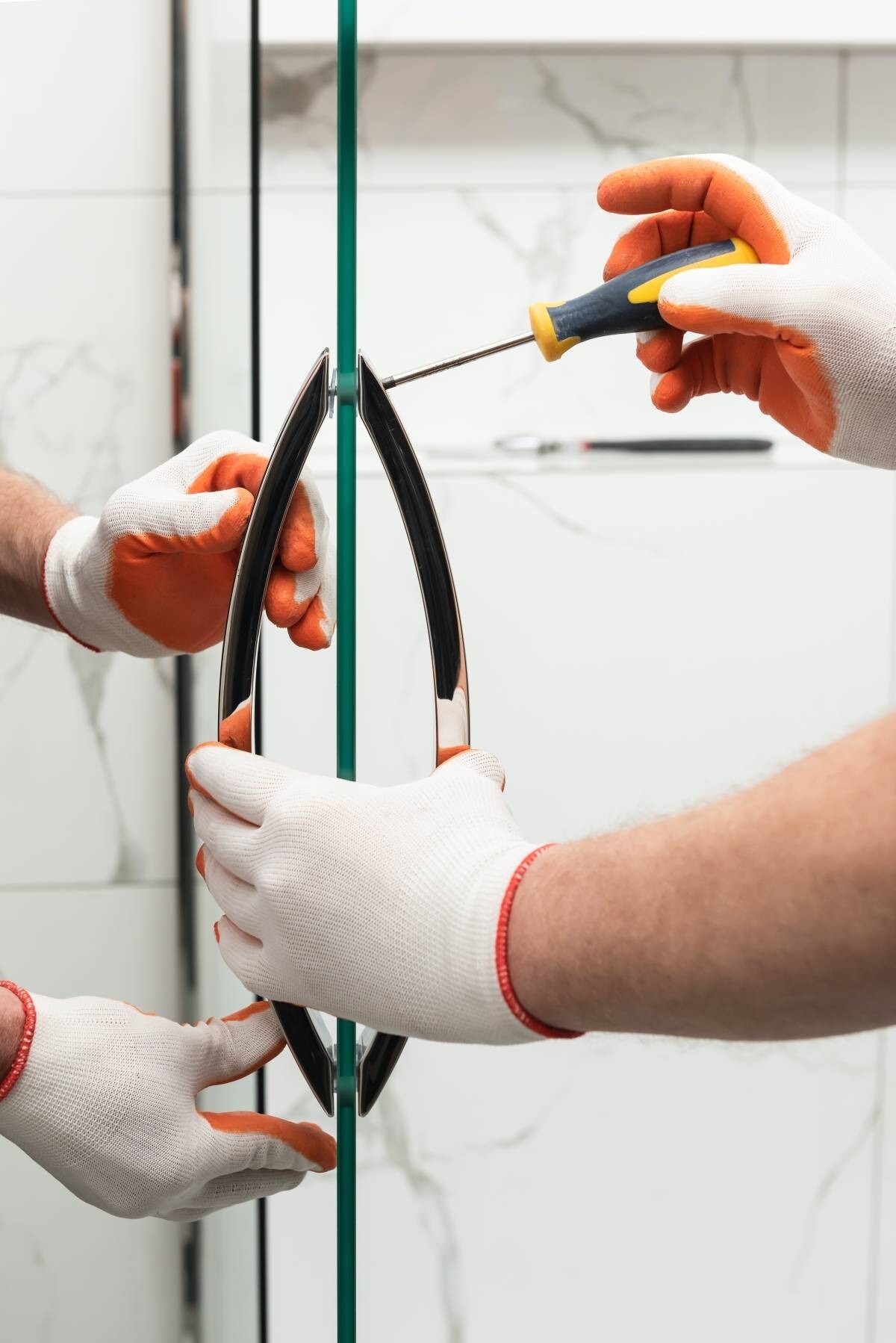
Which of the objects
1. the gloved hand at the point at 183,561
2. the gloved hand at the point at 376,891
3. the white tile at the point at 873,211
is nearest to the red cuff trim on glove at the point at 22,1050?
the gloved hand at the point at 376,891

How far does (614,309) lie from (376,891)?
0.33m

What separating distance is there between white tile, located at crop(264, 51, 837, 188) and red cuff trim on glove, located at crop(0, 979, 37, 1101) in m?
0.70

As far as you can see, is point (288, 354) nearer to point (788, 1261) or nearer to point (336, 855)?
point (336, 855)

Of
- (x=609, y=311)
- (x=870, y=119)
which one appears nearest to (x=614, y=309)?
(x=609, y=311)

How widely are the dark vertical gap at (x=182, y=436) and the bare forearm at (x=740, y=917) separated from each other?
0.52 meters

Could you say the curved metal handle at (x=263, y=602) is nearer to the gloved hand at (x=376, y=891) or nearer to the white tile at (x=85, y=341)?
the gloved hand at (x=376, y=891)

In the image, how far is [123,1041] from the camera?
0.59 m

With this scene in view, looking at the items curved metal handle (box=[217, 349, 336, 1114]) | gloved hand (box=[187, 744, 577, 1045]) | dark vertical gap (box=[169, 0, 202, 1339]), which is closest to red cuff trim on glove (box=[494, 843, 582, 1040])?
gloved hand (box=[187, 744, 577, 1045])

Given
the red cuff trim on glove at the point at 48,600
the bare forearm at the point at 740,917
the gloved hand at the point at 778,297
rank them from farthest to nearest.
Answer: the red cuff trim on glove at the point at 48,600
the gloved hand at the point at 778,297
the bare forearm at the point at 740,917

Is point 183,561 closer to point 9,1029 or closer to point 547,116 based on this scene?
point 9,1029

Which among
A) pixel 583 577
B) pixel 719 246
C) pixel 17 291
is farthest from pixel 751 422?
pixel 17 291

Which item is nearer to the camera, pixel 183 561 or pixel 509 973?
pixel 509 973

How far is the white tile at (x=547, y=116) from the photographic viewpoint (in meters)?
0.94

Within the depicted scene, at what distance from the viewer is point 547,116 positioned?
3.12 ft
